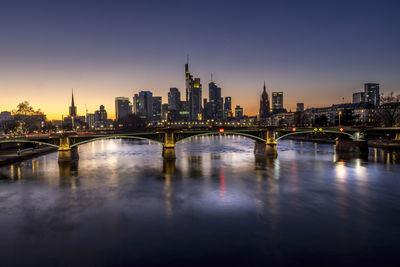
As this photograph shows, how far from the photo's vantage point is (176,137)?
2547 inches

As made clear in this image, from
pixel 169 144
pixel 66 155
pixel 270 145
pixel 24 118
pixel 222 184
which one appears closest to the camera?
pixel 222 184

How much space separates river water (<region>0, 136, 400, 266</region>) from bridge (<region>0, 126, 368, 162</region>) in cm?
1232

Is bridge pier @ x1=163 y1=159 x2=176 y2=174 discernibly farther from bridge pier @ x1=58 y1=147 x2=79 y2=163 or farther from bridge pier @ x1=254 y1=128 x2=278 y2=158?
bridge pier @ x1=254 y1=128 x2=278 y2=158

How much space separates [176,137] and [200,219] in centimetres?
4072

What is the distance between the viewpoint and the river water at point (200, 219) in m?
18.5

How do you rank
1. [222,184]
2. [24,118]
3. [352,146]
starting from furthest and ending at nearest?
[24,118]
[352,146]
[222,184]

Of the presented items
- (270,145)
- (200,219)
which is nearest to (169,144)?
(270,145)

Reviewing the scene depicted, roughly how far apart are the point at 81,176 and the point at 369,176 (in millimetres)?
51812

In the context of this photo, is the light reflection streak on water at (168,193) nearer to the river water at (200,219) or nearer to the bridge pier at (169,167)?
the river water at (200,219)

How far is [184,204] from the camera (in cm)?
2991

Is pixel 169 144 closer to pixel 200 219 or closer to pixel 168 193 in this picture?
pixel 168 193

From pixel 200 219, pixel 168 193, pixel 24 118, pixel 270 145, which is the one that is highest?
pixel 24 118

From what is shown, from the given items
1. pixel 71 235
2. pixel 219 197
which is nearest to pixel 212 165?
pixel 219 197

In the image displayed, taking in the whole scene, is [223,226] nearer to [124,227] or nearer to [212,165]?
[124,227]
